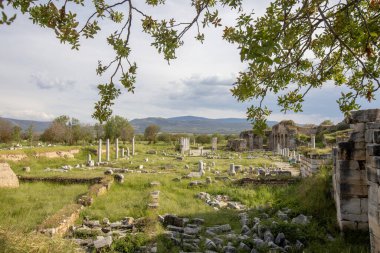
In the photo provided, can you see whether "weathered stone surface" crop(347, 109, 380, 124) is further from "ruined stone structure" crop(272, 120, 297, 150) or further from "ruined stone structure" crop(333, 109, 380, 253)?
"ruined stone structure" crop(272, 120, 297, 150)

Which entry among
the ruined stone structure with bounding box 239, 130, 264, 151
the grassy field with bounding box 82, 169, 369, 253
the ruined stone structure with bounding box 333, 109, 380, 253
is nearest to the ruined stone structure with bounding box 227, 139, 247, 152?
the ruined stone structure with bounding box 239, 130, 264, 151

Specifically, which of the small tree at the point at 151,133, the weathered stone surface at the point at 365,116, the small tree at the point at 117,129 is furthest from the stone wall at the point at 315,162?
the small tree at the point at 151,133

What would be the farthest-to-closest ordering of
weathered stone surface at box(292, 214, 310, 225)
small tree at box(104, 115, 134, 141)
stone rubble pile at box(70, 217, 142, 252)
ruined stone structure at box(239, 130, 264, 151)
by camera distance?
ruined stone structure at box(239, 130, 264, 151), small tree at box(104, 115, 134, 141), weathered stone surface at box(292, 214, 310, 225), stone rubble pile at box(70, 217, 142, 252)

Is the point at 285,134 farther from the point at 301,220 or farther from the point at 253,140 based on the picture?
the point at 301,220

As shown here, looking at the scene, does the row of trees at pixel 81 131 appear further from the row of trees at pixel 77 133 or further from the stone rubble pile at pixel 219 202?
the stone rubble pile at pixel 219 202

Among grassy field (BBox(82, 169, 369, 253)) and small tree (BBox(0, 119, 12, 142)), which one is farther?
small tree (BBox(0, 119, 12, 142))

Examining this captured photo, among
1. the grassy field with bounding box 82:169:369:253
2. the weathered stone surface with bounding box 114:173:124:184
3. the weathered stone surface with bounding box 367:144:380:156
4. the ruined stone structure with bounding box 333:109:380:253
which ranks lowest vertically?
the grassy field with bounding box 82:169:369:253

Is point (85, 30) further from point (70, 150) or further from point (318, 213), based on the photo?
point (70, 150)

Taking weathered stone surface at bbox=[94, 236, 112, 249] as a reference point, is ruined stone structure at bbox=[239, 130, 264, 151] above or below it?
above

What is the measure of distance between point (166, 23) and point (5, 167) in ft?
46.0

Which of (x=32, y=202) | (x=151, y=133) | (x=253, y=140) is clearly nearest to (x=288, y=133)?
(x=253, y=140)

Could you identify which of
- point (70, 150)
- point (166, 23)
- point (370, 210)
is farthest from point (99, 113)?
point (70, 150)

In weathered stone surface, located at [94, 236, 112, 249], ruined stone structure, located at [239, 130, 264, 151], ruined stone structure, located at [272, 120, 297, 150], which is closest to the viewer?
weathered stone surface, located at [94, 236, 112, 249]

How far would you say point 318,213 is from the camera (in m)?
9.53
